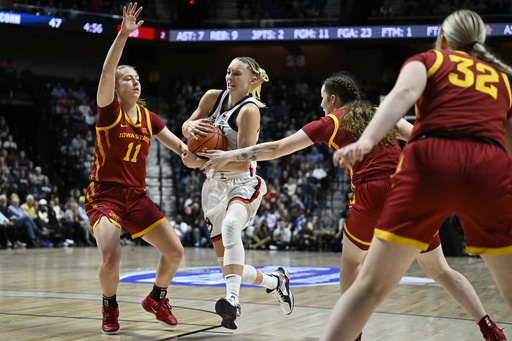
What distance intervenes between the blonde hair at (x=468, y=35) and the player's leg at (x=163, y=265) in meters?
2.82

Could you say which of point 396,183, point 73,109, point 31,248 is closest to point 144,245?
point 31,248

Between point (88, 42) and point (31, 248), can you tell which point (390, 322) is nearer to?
point (31, 248)

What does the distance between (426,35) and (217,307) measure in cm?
1648

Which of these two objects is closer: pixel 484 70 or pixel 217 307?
pixel 484 70

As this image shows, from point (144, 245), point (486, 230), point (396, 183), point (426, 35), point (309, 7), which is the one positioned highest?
point (309, 7)

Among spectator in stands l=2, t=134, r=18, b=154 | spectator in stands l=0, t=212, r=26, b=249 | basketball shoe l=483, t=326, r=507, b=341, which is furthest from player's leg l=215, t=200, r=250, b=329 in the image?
spectator in stands l=2, t=134, r=18, b=154

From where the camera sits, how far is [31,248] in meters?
15.2

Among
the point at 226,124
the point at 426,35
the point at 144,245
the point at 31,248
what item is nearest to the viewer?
the point at 226,124

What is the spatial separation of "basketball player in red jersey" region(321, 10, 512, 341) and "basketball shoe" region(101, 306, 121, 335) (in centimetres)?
246

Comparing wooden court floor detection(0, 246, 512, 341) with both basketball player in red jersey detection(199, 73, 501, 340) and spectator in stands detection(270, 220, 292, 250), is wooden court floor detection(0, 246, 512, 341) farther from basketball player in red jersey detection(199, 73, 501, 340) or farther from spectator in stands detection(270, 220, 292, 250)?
spectator in stands detection(270, 220, 292, 250)

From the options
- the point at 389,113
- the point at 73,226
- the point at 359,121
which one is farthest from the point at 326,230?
the point at 389,113

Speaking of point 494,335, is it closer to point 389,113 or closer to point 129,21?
point 389,113

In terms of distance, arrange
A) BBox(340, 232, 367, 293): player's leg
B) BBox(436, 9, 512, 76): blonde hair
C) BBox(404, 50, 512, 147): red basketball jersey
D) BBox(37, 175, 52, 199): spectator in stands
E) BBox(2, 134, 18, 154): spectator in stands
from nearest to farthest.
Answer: BBox(404, 50, 512, 147): red basketball jersey
BBox(436, 9, 512, 76): blonde hair
BBox(340, 232, 367, 293): player's leg
BBox(37, 175, 52, 199): spectator in stands
BBox(2, 134, 18, 154): spectator in stands

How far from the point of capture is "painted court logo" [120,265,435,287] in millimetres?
8550
